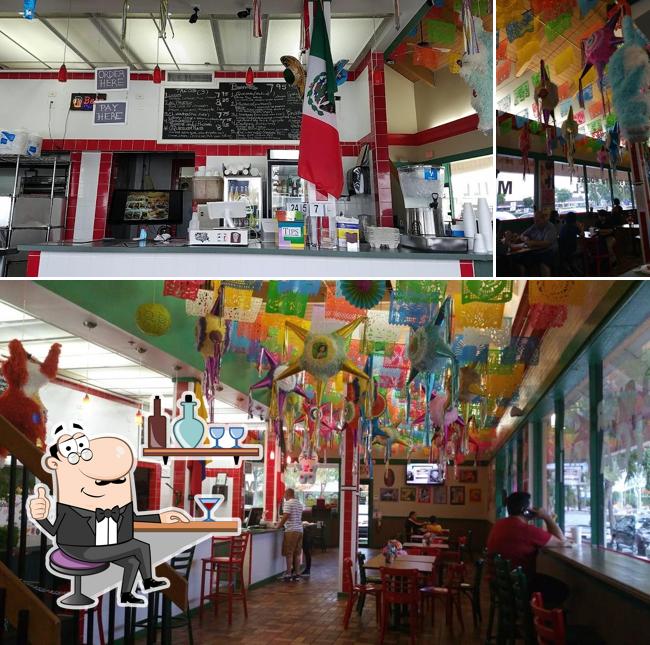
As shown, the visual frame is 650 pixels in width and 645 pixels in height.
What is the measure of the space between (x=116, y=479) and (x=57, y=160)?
209 inches

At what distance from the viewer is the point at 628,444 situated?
4773 millimetres

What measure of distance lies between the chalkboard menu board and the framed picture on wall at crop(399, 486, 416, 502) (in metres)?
6.35

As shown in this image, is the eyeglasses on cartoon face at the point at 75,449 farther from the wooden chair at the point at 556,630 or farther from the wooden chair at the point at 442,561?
the wooden chair at the point at 442,561

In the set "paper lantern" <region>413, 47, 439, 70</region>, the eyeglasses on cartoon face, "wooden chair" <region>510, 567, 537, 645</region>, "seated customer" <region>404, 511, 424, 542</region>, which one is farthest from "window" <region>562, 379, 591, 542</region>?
"seated customer" <region>404, 511, 424, 542</region>

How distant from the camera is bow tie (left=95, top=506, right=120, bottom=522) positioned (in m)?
→ 3.87

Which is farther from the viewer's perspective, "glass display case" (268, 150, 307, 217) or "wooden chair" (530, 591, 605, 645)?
"glass display case" (268, 150, 307, 217)

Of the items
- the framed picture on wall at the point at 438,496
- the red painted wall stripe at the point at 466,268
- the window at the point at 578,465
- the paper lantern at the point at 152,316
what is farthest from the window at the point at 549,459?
the framed picture on wall at the point at 438,496

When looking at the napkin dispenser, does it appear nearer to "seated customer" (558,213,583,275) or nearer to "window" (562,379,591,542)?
"seated customer" (558,213,583,275)

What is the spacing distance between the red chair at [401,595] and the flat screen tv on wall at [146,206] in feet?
14.8

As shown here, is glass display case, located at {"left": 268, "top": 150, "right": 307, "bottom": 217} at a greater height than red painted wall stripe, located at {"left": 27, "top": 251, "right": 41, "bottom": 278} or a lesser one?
greater

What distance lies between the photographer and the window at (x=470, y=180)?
24.4ft

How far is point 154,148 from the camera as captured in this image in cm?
801

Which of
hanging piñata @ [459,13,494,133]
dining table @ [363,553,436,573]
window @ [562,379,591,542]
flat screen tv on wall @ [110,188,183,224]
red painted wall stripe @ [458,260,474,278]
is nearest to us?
hanging piñata @ [459,13,494,133]

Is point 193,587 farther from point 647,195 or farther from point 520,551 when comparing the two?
point 647,195
